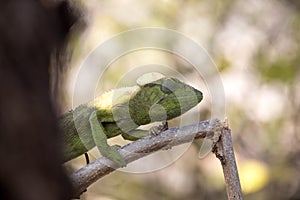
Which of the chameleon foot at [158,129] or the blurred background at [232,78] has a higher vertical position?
the blurred background at [232,78]

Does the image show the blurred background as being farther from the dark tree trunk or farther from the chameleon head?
the dark tree trunk

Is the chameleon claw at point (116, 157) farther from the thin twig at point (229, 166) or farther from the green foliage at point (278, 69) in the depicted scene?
the green foliage at point (278, 69)

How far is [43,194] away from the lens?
65cm

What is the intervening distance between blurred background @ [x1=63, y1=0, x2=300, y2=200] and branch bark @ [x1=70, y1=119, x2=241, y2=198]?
2.90 m

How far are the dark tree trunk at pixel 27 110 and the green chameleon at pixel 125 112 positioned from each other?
110cm

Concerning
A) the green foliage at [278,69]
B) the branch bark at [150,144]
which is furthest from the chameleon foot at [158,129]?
the green foliage at [278,69]

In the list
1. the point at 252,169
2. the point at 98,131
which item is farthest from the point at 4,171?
the point at 252,169

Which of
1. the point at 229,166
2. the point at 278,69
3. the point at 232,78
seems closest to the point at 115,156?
the point at 229,166

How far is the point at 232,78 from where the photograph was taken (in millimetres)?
4934

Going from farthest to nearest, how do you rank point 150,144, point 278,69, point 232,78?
point 232,78, point 278,69, point 150,144

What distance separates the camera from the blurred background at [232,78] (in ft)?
15.7

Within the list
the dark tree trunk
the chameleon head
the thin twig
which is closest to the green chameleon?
the chameleon head

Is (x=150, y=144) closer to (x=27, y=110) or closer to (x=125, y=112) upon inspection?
(x=125, y=112)

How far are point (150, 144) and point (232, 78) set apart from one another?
10.7 feet
